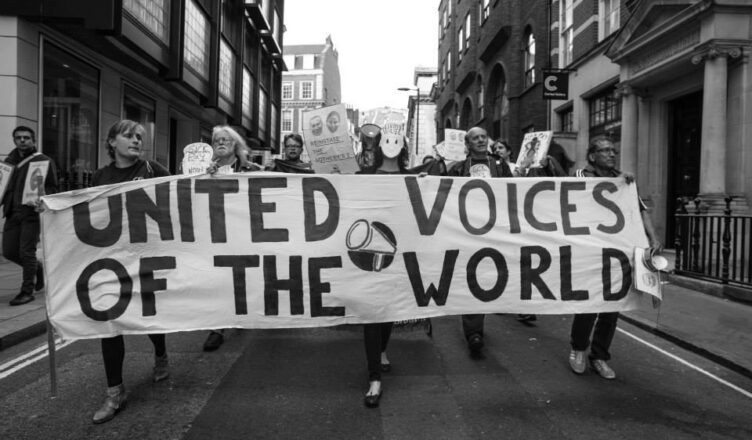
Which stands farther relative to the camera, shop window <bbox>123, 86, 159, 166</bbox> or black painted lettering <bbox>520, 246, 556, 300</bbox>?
shop window <bbox>123, 86, 159, 166</bbox>

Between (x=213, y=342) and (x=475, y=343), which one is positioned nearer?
(x=475, y=343)

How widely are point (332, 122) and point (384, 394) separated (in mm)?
4212

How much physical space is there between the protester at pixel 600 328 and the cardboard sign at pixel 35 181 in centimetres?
585

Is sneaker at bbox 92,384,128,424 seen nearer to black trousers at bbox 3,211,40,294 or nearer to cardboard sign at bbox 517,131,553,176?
black trousers at bbox 3,211,40,294

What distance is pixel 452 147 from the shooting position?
1220 cm

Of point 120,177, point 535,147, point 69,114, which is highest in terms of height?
point 69,114

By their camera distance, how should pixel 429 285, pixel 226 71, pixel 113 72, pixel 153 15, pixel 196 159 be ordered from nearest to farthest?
pixel 429 285, pixel 196 159, pixel 153 15, pixel 113 72, pixel 226 71

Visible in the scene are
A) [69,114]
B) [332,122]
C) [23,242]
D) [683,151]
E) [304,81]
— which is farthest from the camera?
[304,81]

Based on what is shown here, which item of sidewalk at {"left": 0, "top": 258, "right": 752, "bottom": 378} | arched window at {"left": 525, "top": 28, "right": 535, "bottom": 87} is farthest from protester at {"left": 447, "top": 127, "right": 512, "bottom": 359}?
arched window at {"left": 525, "top": 28, "right": 535, "bottom": 87}

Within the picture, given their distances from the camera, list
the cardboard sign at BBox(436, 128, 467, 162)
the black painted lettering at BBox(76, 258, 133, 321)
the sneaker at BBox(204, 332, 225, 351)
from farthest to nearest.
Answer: the cardboard sign at BBox(436, 128, 467, 162) → the sneaker at BBox(204, 332, 225, 351) → the black painted lettering at BBox(76, 258, 133, 321)

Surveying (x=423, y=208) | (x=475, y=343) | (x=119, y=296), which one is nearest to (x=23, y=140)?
(x=119, y=296)

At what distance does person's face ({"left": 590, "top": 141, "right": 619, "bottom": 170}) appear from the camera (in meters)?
4.26

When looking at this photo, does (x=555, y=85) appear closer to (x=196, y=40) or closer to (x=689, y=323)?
(x=196, y=40)

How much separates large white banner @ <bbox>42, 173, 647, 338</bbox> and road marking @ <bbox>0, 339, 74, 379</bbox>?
124cm
